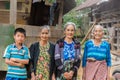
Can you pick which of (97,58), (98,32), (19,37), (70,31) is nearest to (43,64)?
(19,37)

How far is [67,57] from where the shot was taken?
5.13 m

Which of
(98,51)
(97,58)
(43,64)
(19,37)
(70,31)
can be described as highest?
(70,31)

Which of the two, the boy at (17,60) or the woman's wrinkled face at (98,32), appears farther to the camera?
the woman's wrinkled face at (98,32)

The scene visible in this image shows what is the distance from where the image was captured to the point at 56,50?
5.17 meters

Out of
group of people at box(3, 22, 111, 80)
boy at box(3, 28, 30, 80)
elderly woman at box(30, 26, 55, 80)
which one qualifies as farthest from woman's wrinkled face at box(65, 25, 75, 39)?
boy at box(3, 28, 30, 80)

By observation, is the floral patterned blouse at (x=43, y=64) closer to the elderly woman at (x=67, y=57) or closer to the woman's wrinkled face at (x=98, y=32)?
the elderly woman at (x=67, y=57)

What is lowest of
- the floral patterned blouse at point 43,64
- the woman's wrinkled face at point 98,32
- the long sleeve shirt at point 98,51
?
the floral patterned blouse at point 43,64

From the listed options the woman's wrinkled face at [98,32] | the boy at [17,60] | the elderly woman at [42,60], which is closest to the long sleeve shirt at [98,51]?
the woman's wrinkled face at [98,32]

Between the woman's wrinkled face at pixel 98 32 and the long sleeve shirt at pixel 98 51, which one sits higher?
the woman's wrinkled face at pixel 98 32

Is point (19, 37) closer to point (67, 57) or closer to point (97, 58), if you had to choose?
point (67, 57)

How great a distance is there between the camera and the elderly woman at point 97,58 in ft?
Answer: 17.3

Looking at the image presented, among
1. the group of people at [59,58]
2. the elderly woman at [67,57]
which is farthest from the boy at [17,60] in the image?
the elderly woman at [67,57]

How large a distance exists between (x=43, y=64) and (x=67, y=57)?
0.42 m

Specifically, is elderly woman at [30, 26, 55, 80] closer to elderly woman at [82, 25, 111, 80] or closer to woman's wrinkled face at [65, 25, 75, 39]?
woman's wrinkled face at [65, 25, 75, 39]
